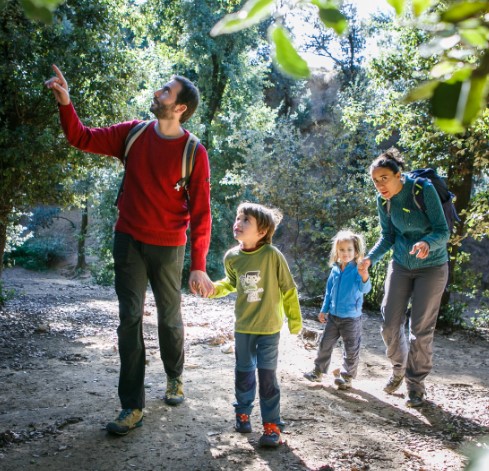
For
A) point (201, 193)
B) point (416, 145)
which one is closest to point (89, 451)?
point (201, 193)

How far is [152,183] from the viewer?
3461 millimetres

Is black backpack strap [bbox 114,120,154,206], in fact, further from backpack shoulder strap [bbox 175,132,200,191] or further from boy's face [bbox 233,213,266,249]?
boy's face [bbox 233,213,266,249]

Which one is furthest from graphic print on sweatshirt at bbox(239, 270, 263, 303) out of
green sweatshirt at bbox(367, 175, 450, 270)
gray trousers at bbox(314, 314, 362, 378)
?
gray trousers at bbox(314, 314, 362, 378)

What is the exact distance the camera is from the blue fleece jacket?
15.6 ft

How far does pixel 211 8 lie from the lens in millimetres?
15930

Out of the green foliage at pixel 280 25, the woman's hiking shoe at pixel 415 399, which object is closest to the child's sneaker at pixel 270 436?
the woman's hiking shoe at pixel 415 399

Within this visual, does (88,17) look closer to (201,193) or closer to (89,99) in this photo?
(89,99)

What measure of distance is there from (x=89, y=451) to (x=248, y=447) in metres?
0.88

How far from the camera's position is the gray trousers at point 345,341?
4766 mm

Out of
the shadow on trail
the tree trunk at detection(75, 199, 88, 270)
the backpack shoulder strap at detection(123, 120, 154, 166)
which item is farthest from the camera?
the tree trunk at detection(75, 199, 88, 270)

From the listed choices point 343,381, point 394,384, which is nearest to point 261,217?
point 343,381

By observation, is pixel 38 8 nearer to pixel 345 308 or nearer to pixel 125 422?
pixel 125 422

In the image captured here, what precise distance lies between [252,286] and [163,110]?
118cm

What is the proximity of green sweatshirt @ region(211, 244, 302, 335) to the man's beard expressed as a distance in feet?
3.16
